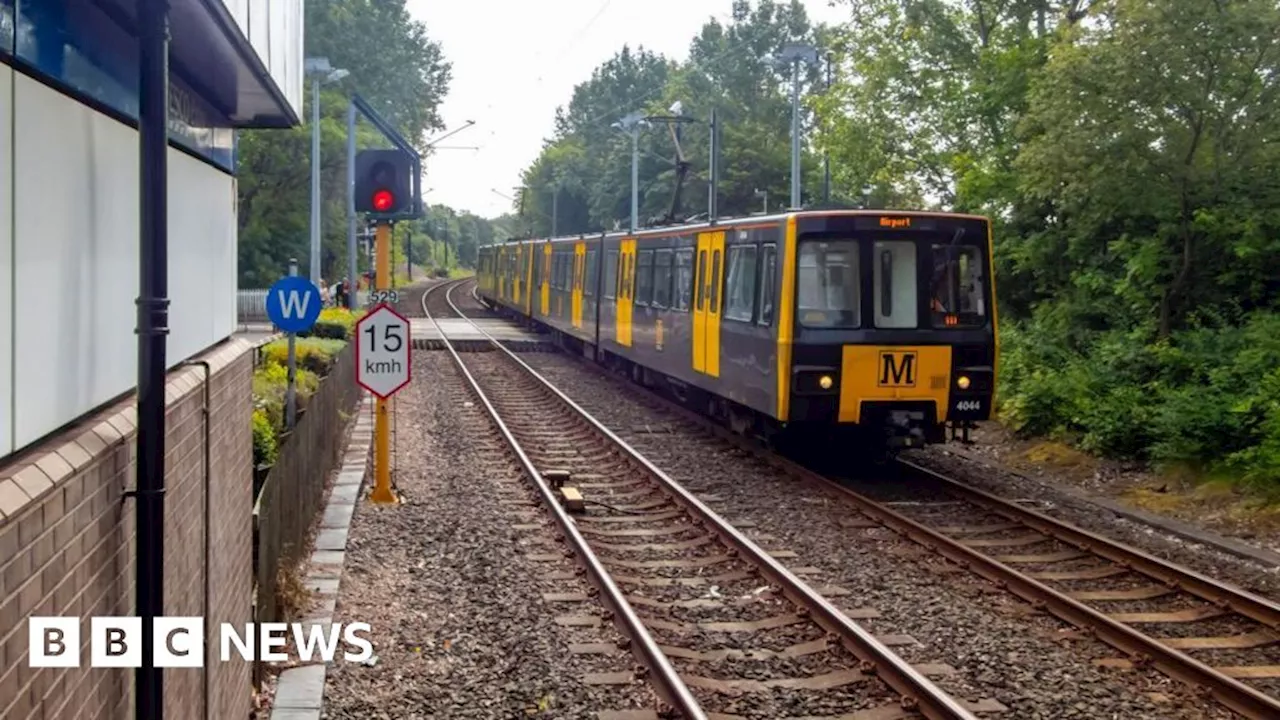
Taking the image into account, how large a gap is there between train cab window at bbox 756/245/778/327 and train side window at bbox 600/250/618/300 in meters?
9.35

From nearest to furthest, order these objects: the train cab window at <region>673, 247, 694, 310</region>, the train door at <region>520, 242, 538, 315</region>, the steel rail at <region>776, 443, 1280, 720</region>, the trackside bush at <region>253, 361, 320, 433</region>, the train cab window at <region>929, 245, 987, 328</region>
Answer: the steel rail at <region>776, 443, 1280, 720</region>
the trackside bush at <region>253, 361, 320, 433</region>
the train cab window at <region>929, 245, 987, 328</region>
the train cab window at <region>673, 247, 694, 310</region>
the train door at <region>520, 242, 538, 315</region>

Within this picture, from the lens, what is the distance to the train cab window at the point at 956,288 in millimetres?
14250

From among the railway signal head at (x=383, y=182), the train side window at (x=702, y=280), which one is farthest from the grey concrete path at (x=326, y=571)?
Result: the train side window at (x=702, y=280)

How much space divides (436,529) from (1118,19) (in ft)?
33.1

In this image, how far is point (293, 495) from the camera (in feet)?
30.2

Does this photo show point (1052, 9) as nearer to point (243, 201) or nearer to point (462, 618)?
point (462, 618)

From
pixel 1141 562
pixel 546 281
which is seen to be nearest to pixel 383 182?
pixel 1141 562

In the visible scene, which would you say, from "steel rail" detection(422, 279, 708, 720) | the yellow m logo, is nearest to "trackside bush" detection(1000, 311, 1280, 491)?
the yellow m logo

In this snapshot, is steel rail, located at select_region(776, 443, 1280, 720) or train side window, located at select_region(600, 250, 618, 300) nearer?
steel rail, located at select_region(776, 443, 1280, 720)

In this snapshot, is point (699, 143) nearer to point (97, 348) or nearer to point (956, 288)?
point (956, 288)

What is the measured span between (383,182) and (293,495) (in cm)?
456

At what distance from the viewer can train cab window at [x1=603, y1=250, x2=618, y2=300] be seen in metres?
24.2

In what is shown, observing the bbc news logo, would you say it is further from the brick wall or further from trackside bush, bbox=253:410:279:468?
trackside bush, bbox=253:410:279:468

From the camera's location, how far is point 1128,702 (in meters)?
7.13
